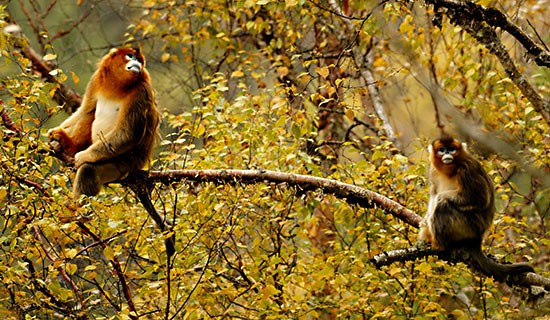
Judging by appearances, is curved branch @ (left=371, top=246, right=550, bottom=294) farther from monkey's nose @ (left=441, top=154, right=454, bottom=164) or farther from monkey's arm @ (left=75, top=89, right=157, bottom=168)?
monkey's arm @ (left=75, top=89, right=157, bottom=168)

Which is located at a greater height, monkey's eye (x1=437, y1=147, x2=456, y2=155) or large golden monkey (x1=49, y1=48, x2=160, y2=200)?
monkey's eye (x1=437, y1=147, x2=456, y2=155)

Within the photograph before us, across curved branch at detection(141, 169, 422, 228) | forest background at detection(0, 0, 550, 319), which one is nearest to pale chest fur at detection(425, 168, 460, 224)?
forest background at detection(0, 0, 550, 319)

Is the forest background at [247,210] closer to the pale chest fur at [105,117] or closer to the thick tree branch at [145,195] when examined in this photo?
the thick tree branch at [145,195]

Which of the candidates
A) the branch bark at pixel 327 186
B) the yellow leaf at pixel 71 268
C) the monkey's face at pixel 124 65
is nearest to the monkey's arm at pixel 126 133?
the monkey's face at pixel 124 65

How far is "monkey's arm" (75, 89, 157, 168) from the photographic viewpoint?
4.83m

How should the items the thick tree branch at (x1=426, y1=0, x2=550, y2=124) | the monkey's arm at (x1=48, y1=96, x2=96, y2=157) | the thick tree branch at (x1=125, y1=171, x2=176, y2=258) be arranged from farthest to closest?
the monkey's arm at (x1=48, y1=96, x2=96, y2=157) < the thick tree branch at (x1=125, y1=171, x2=176, y2=258) < the thick tree branch at (x1=426, y1=0, x2=550, y2=124)

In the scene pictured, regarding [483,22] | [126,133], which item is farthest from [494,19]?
[126,133]

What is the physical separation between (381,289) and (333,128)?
3.50m

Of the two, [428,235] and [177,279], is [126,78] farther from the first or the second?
[428,235]

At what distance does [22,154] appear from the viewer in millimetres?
4293

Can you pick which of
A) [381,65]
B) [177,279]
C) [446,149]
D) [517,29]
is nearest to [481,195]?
[446,149]

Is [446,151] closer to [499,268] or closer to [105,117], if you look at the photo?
[499,268]

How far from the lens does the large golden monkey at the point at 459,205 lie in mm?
4672

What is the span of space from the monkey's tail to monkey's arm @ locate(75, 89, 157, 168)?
2442 mm
